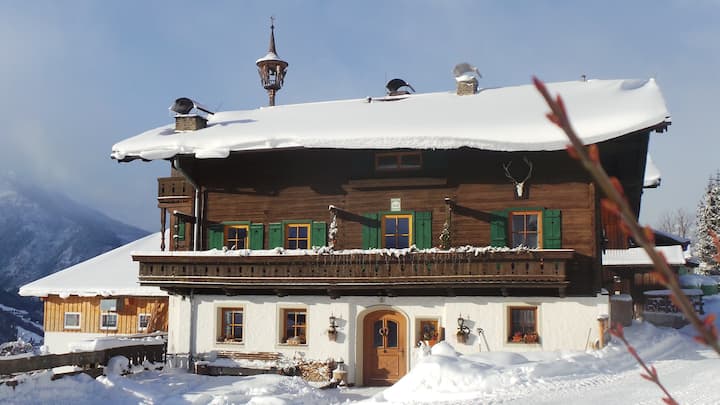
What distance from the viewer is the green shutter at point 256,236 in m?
24.7

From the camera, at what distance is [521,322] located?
22234 mm

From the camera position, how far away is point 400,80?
3014 cm

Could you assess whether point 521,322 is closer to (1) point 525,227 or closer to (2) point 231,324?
(1) point 525,227

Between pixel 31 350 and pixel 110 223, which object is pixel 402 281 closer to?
pixel 31 350

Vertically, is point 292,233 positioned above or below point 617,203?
above

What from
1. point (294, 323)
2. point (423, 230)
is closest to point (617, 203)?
point (423, 230)

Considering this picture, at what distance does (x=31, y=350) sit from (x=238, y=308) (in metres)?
15.3

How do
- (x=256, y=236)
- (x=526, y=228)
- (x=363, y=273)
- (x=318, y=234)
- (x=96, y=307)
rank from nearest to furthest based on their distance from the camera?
(x=363, y=273) < (x=526, y=228) < (x=318, y=234) < (x=256, y=236) < (x=96, y=307)

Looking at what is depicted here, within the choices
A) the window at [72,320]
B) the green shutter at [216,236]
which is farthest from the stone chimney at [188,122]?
the window at [72,320]

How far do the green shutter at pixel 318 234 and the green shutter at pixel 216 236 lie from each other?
310cm

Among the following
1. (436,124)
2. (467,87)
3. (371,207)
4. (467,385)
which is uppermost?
(467,87)

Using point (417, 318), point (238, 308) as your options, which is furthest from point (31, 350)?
point (417, 318)

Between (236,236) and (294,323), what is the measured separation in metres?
3.46

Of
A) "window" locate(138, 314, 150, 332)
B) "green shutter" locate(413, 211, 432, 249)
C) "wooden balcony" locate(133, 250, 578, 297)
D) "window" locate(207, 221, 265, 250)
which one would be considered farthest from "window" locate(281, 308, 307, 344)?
"window" locate(138, 314, 150, 332)
